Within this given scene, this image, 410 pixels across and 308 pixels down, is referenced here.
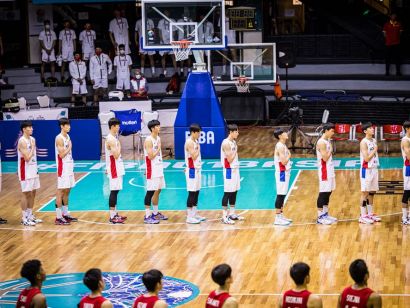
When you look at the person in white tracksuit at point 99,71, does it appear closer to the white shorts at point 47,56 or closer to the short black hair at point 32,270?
the white shorts at point 47,56

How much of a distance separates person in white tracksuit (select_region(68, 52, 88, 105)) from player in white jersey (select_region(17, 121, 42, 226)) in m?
12.5

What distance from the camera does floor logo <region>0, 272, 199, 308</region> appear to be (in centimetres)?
1320

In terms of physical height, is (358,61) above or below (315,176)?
above

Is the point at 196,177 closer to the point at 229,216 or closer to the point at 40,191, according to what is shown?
the point at 229,216

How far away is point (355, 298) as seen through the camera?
29.6ft

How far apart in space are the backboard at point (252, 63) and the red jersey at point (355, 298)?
739 inches

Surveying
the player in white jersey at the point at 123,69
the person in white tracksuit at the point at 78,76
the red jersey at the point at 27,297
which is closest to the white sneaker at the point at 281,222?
the red jersey at the point at 27,297

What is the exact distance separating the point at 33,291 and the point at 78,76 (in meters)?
21.3

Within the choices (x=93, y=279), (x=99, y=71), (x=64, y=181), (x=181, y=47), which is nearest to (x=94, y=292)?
(x=93, y=279)

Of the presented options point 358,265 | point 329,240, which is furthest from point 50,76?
point 358,265

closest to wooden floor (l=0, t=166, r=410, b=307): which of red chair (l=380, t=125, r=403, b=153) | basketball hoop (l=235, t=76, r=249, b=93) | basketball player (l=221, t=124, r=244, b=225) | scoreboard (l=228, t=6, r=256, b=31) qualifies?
basketball player (l=221, t=124, r=244, b=225)

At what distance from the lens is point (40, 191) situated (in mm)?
21094

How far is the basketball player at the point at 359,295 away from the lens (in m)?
8.93

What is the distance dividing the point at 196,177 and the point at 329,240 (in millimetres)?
2750
